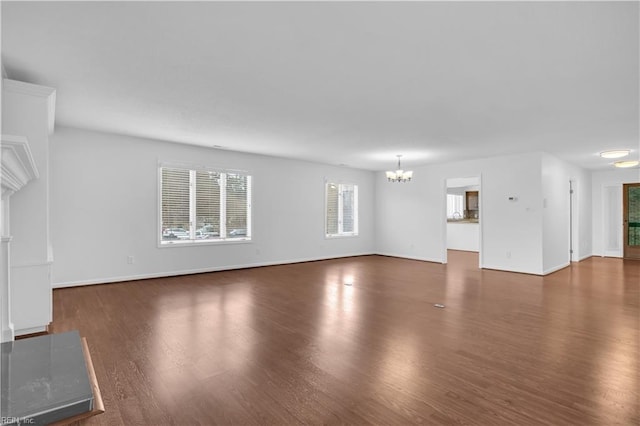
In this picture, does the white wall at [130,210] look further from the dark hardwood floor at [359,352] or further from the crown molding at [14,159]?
the crown molding at [14,159]

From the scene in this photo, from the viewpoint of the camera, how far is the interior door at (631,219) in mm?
9234

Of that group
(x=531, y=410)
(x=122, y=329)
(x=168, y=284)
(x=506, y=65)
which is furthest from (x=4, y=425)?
(x=168, y=284)

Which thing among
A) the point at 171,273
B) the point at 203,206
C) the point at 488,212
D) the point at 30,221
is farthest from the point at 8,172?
the point at 488,212

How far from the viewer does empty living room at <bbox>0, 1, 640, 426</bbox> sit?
2.11 metres

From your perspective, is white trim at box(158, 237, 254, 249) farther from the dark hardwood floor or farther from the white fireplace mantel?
the white fireplace mantel

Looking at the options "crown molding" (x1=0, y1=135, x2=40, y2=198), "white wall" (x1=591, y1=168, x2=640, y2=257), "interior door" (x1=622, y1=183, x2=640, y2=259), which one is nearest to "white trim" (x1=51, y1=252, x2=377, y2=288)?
"crown molding" (x1=0, y1=135, x2=40, y2=198)

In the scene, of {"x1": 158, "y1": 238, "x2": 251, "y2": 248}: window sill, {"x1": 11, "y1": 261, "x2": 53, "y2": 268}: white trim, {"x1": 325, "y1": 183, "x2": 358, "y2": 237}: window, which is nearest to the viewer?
{"x1": 11, "y1": 261, "x2": 53, "y2": 268}: white trim

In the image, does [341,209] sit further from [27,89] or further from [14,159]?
[14,159]

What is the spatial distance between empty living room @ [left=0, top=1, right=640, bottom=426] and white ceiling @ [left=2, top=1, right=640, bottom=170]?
25 millimetres

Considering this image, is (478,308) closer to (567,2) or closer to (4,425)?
(567,2)

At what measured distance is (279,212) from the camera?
7938 millimetres

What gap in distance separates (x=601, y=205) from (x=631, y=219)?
30.3 inches

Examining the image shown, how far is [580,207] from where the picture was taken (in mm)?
8898

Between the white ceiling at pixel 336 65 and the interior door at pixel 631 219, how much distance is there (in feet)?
18.7
